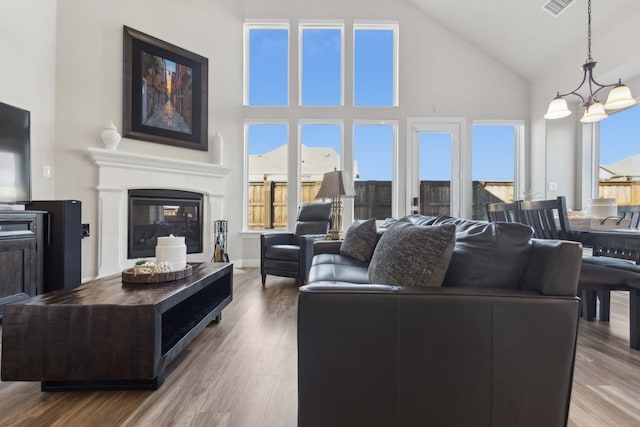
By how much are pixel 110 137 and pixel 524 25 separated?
539 cm

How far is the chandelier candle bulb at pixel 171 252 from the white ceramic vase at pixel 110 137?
2404 millimetres

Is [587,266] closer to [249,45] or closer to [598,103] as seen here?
[598,103]

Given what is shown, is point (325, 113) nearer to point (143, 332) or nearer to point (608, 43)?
point (608, 43)

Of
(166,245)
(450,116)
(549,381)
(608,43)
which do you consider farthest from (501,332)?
(450,116)

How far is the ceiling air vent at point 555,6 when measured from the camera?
3.55 meters

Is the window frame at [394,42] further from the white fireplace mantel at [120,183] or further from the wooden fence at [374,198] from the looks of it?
the white fireplace mantel at [120,183]

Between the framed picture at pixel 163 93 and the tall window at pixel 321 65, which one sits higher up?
the tall window at pixel 321 65

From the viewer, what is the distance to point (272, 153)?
5.18 metres

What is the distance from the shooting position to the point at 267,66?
515 centimetres

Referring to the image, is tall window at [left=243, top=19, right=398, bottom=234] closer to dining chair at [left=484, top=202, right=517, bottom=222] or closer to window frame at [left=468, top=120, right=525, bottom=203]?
window frame at [left=468, top=120, right=525, bottom=203]

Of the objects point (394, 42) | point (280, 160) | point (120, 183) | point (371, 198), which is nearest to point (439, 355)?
point (120, 183)

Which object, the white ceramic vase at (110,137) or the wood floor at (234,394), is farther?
the white ceramic vase at (110,137)

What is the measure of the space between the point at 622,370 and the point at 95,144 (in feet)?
16.4

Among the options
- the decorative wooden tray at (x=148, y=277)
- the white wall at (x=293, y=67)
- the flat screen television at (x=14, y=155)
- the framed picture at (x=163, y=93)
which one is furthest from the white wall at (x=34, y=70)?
the decorative wooden tray at (x=148, y=277)
